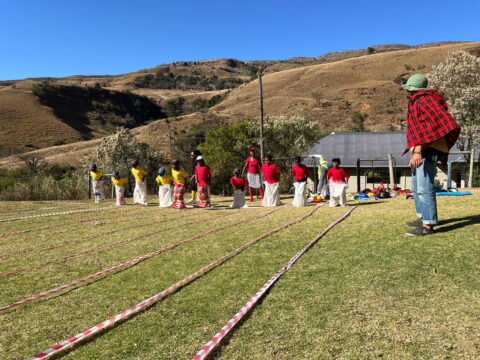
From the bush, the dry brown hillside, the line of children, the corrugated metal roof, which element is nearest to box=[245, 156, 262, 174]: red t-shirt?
the line of children

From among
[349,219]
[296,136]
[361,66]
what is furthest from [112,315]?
[361,66]

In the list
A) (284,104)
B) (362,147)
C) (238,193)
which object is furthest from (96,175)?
(284,104)

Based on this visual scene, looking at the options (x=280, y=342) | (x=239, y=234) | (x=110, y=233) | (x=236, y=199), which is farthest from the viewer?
(x=236, y=199)

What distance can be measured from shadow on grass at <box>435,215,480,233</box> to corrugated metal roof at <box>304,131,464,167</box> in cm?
2447

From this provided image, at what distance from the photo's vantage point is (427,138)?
4.70 m

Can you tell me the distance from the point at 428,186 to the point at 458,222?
1.24 meters

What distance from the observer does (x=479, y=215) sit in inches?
240

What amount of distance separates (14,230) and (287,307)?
21.6 feet

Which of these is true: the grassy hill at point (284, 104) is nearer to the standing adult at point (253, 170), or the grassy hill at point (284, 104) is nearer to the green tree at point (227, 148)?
the green tree at point (227, 148)

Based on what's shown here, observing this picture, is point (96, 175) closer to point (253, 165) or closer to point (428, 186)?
point (253, 165)

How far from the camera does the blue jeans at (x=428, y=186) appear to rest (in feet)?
15.9

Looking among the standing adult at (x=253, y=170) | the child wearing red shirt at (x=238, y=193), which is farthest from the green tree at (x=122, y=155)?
the child wearing red shirt at (x=238, y=193)

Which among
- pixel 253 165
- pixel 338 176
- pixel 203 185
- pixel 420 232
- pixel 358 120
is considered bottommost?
pixel 420 232

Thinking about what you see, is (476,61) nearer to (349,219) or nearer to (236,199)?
(236,199)
